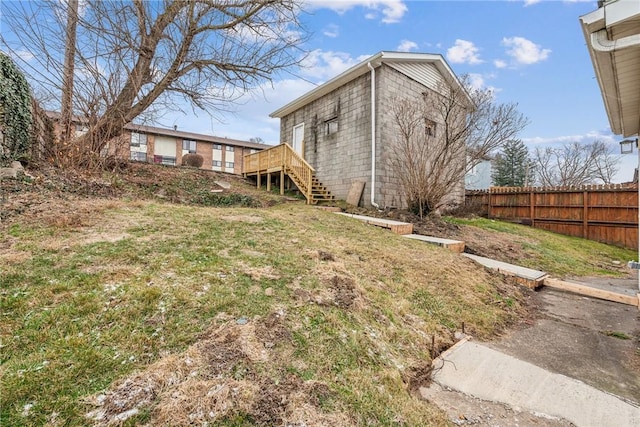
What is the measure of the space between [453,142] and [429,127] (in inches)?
72.0

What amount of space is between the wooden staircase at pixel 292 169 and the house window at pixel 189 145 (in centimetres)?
1878

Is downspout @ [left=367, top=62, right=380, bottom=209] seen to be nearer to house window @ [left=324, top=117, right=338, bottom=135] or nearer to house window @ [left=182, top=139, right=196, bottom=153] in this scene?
house window @ [left=324, top=117, right=338, bottom=135]

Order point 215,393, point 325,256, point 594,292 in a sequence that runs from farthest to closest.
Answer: point 594,292
point 325,256
point 215,393

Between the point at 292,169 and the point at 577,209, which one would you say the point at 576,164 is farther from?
the point at 292,169

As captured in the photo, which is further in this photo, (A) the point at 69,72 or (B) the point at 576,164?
(B) the point at 576,164

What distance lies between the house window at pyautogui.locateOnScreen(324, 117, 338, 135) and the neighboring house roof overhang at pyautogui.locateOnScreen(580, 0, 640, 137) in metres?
7.26

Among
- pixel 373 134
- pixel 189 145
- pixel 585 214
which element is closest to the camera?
pixel 373 134

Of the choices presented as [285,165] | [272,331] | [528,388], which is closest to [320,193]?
[285,165]

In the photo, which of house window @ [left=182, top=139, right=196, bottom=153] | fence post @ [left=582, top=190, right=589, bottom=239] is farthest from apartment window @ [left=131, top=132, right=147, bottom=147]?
fence post @ [left=582, top=190, right=589, bottom=239]

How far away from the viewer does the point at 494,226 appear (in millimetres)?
9414

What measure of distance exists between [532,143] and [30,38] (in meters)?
34.8

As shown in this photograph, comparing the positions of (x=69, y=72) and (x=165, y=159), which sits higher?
(x=165, y=159)

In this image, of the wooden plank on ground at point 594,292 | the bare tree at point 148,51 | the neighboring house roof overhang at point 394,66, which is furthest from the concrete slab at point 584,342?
the bare tree at point 148,51

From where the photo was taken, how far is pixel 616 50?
2.69 m
